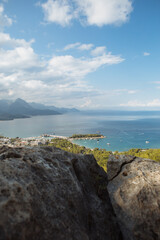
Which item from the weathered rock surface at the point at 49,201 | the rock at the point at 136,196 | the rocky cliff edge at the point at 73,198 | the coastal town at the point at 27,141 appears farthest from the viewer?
the coastal town at the point at 27,141

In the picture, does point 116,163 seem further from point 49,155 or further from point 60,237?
point 60,237

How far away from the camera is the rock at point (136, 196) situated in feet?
16.0

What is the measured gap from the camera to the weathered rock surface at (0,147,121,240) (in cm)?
321

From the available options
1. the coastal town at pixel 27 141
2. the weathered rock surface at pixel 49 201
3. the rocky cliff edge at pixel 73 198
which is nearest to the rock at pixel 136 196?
the rocky cliff edge at pixel 73 198

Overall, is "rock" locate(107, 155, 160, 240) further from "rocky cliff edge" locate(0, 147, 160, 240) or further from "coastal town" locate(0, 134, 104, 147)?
"coastal town" locate(0, 134, 104, 147)

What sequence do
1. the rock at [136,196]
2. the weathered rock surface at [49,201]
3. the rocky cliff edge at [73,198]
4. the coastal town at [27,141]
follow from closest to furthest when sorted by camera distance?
the weathered rock surface at [49,201]
the rocky cliff edge at [73,198]
the rock at [136,196]
the coastal town at [27,141]

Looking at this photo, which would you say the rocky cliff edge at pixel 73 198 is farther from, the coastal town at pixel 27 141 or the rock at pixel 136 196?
the coastal town at pixel 27 141

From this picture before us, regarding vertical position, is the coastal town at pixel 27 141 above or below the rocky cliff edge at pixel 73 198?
below

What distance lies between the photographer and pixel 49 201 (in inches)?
163

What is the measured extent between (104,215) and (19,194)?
362 centimetres

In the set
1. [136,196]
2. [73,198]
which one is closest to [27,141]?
[73,198]

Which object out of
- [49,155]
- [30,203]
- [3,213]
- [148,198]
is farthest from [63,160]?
[148,198]

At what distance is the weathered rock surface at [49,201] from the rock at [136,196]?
15 cm

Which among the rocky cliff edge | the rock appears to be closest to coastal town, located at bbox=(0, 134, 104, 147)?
the rocky cliff edge
